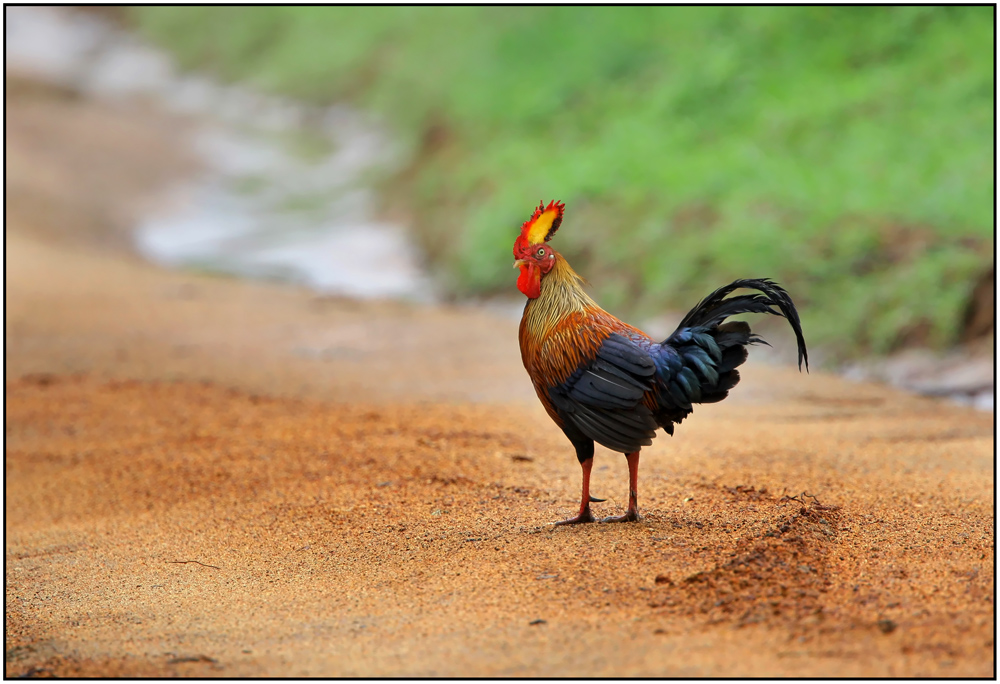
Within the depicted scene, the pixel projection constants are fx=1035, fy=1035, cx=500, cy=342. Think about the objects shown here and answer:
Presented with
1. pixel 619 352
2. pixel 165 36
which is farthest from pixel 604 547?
pixel 165 36

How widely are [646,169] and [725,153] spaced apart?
3.68ft

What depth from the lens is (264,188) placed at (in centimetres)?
2209

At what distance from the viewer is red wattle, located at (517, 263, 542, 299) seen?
15.9ft

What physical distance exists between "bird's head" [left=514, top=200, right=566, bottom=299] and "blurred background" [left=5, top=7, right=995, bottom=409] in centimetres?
545

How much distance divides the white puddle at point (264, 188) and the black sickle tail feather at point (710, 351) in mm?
10723

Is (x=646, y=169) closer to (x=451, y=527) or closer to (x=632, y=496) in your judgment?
(x=451, y=527)

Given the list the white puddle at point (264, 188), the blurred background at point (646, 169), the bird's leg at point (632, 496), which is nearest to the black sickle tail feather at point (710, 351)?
the bird's leg at point (632, 496)

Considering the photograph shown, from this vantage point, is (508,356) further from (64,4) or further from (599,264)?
(64,4)

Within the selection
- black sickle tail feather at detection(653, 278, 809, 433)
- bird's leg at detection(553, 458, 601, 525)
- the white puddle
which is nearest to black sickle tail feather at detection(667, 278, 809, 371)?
black sickle tail feather at detection(653, 278, 809, 433)

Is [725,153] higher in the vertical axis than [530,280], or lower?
higher

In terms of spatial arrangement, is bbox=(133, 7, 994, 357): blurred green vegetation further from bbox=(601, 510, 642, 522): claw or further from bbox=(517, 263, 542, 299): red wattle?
bbox=(517, 263, 542, 299): red wattle

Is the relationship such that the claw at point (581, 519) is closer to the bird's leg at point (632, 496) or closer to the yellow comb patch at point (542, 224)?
the bird's leg at point (632, 496)

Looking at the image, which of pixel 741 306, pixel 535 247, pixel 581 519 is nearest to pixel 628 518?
pixel 581 519

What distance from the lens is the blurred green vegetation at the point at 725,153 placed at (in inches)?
432
